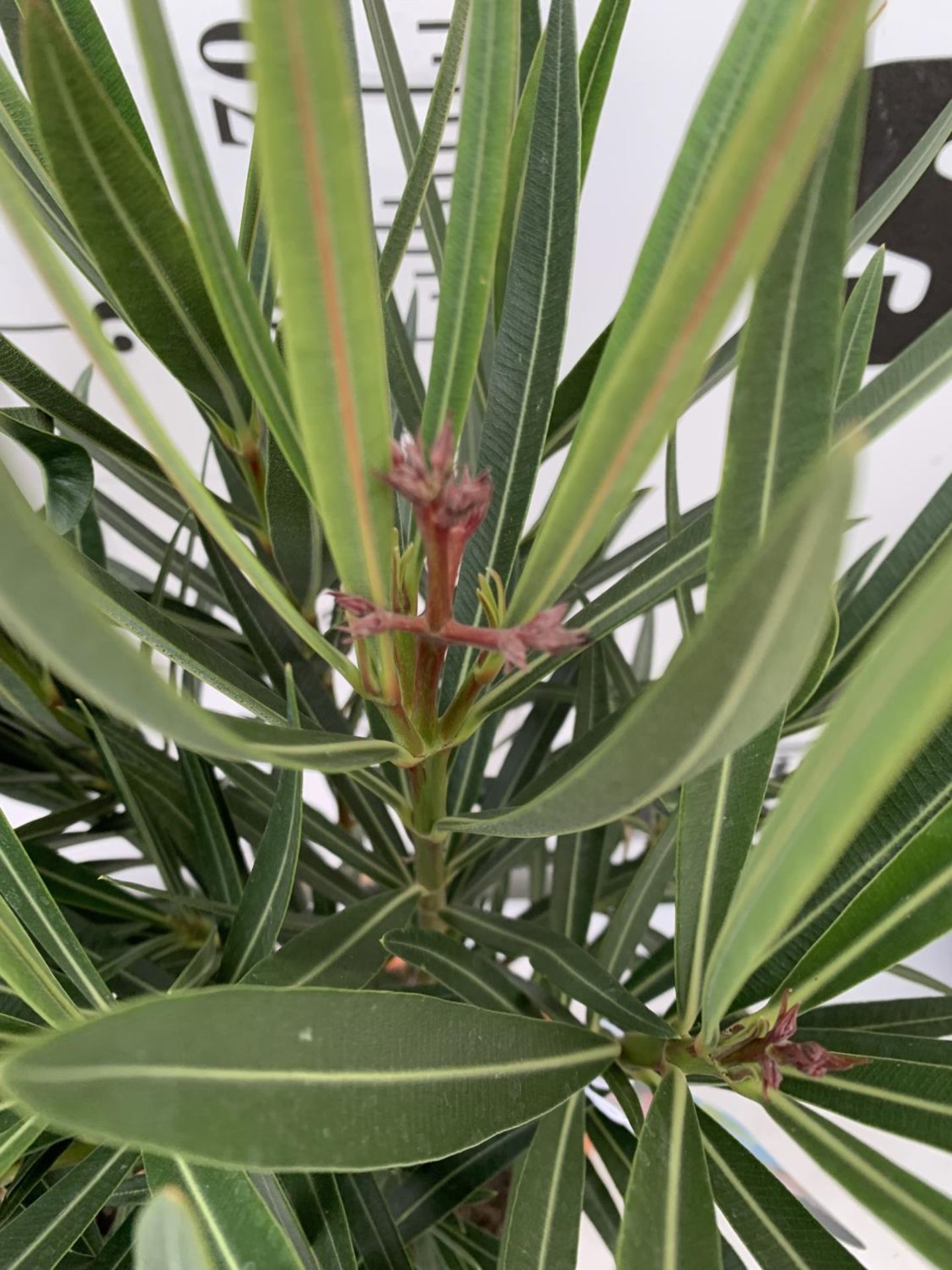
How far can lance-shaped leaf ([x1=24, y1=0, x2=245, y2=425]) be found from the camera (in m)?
0.25

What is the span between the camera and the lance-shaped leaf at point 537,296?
1.07 ft

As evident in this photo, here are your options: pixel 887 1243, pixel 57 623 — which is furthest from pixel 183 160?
pixel 887 1243

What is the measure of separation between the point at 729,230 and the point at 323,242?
8 cm

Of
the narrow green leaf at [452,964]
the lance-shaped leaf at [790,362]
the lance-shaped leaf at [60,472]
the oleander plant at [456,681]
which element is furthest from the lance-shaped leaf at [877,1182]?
the lance-shaped leaf at [60,472]

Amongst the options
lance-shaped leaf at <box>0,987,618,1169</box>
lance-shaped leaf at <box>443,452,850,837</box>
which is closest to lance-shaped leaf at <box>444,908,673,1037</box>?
lance-shaped leaf at <box>0,987,618,1169</box>

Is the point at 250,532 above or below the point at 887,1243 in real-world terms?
above

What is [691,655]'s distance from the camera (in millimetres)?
157

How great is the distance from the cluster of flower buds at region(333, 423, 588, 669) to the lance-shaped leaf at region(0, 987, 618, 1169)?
0.34 feet

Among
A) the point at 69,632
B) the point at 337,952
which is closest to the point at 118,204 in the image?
the point at 69,632

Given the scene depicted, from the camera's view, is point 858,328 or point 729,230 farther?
point 858,328

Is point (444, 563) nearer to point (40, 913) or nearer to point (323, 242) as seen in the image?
point (323, 242)

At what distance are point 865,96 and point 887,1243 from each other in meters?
1.21

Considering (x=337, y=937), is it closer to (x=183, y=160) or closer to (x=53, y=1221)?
(x=53, y=1221)

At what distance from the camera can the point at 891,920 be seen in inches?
11.1
